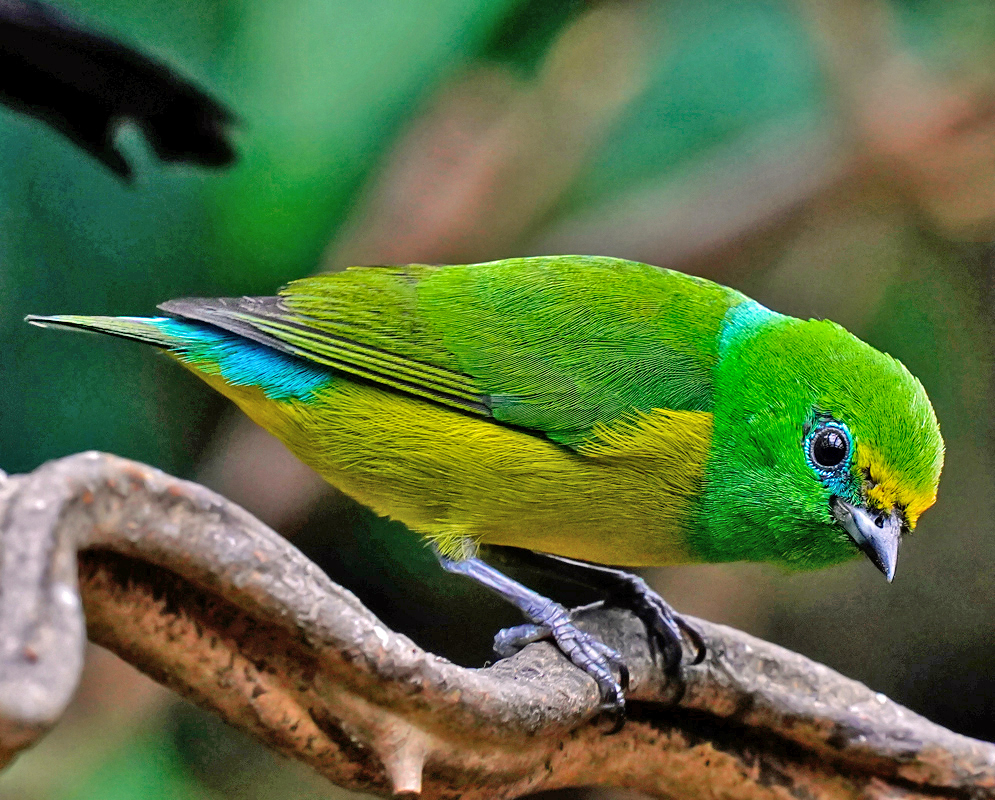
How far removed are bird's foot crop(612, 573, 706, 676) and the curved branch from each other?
0.09 feet

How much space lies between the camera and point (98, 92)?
2684 millimetres

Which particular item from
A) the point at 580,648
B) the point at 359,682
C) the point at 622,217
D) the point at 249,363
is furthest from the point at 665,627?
the point at 622,217

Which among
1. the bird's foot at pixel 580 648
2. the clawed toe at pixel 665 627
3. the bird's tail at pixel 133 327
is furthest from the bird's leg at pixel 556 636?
the bird's tail at pixel 133 327

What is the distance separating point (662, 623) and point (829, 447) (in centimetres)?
53

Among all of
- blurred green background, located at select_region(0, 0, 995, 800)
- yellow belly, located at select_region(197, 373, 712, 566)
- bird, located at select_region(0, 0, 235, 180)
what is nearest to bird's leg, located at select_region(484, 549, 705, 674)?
yellow belly, located at select_region(197, 373, 712, 566)

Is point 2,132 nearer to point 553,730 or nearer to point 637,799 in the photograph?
point 553,730

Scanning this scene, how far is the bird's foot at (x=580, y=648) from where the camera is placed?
6.24 feet

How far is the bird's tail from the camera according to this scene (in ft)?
6.77

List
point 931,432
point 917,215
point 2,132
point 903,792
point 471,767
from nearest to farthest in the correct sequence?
1. point 471,767
2. point 931,432
3. point 903,792
4. point 2,132
5. point 917,215

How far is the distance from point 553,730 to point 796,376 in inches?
32.2

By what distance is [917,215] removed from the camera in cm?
338

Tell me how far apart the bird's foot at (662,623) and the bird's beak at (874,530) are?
1.40 feet

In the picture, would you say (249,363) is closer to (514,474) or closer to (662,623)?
(514,474)

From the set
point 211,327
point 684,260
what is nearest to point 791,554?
point 211,327
